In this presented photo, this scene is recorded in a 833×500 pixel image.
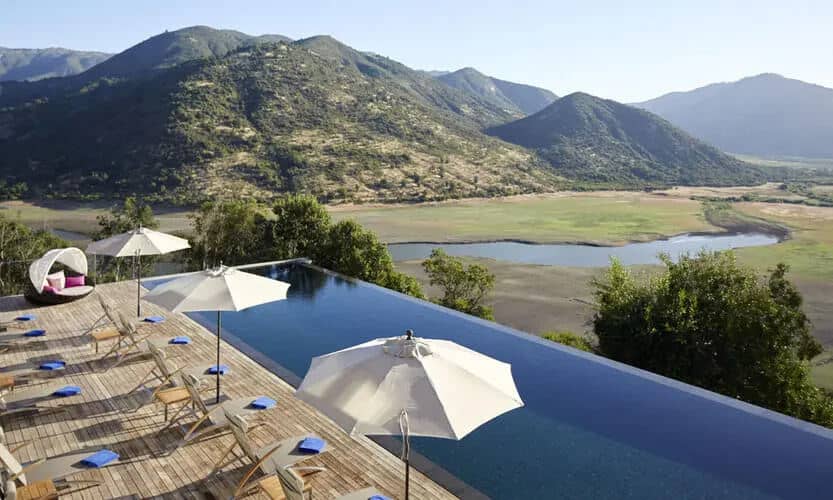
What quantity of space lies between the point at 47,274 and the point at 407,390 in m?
9.63

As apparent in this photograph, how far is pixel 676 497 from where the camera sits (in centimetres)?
564

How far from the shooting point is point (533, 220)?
177ft

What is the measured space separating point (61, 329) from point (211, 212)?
1544 cm

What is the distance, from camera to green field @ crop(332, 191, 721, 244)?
4516 cm

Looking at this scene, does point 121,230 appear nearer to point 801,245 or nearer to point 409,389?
point 409,389

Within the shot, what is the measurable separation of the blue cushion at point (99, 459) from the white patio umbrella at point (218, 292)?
5.04 ft

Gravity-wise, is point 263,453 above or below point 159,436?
above

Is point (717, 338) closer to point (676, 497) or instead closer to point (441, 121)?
point (676, 497)

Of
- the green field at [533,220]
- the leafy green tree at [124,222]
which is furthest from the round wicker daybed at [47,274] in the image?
the green field at [533,220]

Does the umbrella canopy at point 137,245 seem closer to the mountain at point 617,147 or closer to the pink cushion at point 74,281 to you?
the pink cushion at point 74,281

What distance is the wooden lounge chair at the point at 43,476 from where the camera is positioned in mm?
4559

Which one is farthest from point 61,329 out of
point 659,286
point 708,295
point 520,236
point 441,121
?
point 441,121

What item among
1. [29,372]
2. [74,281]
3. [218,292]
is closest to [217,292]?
[218,292]

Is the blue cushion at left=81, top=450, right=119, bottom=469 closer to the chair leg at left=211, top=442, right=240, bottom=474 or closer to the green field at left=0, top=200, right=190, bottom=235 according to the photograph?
the chair leg at left=211, top=442, right=240, bottom=474
